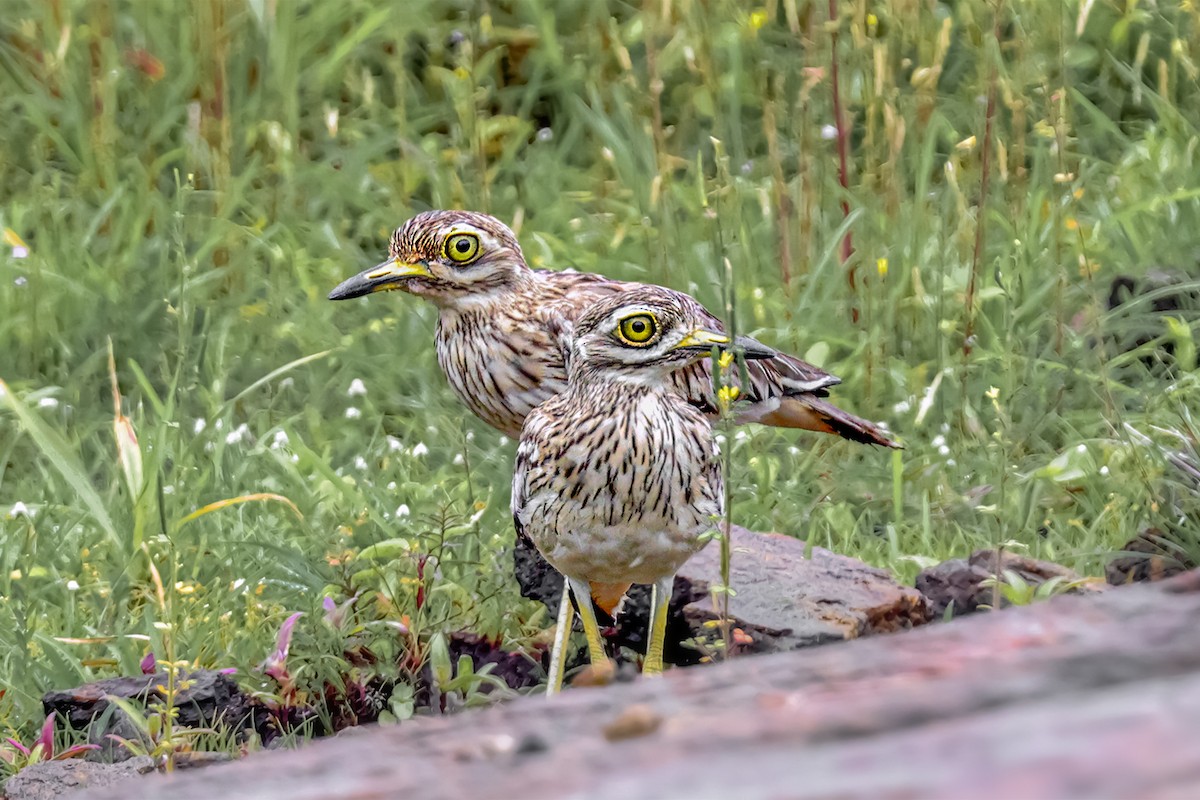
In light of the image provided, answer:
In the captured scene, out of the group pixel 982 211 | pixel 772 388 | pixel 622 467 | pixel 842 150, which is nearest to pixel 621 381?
pixel 622 467

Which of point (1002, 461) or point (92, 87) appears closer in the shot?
point (1002, 461)

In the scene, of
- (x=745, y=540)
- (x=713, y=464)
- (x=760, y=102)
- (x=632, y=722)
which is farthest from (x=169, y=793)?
(x=760, y=102)

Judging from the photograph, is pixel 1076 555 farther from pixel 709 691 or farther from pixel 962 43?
pixel 962 43

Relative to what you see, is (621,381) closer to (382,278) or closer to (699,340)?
(699,340)

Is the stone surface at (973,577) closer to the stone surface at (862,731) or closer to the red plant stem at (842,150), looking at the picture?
the red plant stem at (842,150)

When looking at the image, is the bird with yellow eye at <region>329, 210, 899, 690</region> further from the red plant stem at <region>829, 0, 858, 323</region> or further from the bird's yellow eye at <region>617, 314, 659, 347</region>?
the red plant stem at <region>829, 0, 858, 323</region>

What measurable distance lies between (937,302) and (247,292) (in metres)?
2.53

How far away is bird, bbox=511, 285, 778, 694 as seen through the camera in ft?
13.0

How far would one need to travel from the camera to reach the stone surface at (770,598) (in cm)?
424

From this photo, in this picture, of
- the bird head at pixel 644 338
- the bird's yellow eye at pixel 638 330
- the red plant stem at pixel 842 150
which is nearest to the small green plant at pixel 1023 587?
the bird head at pixel 644 338

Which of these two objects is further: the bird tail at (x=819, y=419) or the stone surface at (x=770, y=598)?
the bird tail at (x=819, y=419)

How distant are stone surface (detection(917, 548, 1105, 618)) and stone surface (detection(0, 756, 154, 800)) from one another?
1.87 m

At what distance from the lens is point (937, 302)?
6141 mm

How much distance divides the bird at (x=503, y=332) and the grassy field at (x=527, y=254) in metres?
0.25
